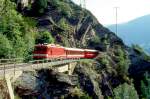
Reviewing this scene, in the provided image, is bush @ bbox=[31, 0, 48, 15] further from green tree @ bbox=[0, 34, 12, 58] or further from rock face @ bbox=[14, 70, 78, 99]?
rock face @ bbox=[14, 70, 78, 99]

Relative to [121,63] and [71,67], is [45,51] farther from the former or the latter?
[121,63]

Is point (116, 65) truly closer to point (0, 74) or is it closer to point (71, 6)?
point (71, 6)

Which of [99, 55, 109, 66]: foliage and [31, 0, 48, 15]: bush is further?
[31, 0, 48, 15]: bush

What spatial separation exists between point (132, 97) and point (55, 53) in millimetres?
23555

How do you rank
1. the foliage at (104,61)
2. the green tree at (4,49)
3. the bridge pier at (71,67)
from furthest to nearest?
the foliage at (104,61), the bridge pier at (71,67), the green tree at (4,49)

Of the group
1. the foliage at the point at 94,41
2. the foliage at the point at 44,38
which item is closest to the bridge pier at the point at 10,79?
the foliage at the point at 44,38

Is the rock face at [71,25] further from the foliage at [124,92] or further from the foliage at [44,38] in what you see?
the foliage at [124,92]

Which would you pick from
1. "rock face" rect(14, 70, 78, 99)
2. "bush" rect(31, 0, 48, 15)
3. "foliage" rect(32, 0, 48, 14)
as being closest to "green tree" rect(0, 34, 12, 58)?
"rock face" rect(14, 70, 78, 99)

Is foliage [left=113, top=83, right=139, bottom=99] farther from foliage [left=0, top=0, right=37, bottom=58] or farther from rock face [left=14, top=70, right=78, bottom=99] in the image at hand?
rock face [left=14, top=70, right=78, bottom=99]

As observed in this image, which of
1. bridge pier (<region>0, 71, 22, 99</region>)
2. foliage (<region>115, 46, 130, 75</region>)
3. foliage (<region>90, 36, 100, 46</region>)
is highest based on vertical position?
bridge pier (<region>0, 71, 22, 99</region>)

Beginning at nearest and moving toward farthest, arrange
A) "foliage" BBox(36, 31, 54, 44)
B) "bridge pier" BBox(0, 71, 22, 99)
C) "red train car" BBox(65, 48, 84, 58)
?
"bridge pier" BBox(0, 71, 22, 99), "red train car" BBox(65, 48, 84, 58), "foliage" BBox(36, 31, 54, 44)

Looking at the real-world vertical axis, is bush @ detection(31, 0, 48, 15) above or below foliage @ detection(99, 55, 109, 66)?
above

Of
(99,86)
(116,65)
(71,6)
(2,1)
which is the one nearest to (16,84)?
(2,1)

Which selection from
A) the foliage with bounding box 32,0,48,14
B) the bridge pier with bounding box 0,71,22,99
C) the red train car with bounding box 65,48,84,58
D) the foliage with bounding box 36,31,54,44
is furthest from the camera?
the foliage with bounding box 32,0,48,14
